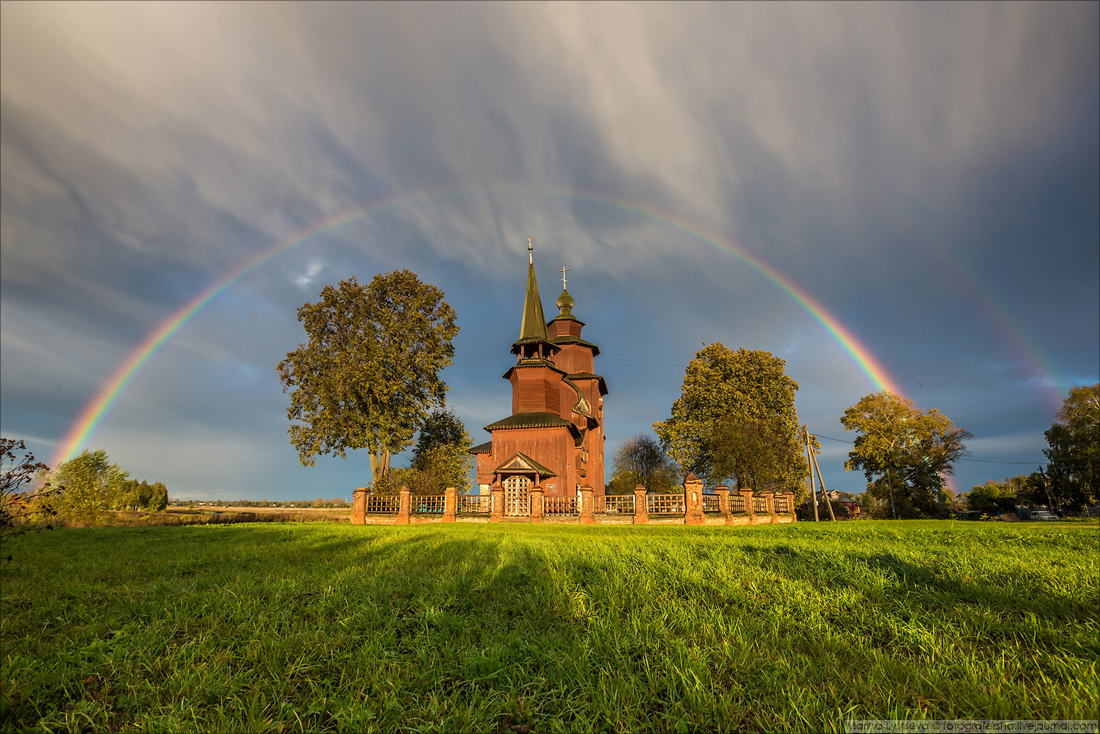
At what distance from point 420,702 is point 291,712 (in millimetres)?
649

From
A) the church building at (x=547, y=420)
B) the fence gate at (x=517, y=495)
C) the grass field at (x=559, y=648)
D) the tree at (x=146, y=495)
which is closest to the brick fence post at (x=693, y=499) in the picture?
the church building at (x=547, y=420)

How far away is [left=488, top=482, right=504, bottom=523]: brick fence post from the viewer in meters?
25.6

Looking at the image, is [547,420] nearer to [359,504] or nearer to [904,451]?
[359,504]

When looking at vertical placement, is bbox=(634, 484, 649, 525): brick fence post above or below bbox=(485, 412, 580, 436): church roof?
below

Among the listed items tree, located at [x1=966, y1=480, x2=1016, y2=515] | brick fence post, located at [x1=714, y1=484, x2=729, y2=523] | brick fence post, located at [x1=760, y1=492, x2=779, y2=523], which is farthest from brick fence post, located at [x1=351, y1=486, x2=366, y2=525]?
tree, located at [x1=966, y1=480, x2=1016, y2=515]

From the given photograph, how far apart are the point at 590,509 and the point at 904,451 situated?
35.1 meters

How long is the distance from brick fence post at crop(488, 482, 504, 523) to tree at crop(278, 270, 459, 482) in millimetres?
8312

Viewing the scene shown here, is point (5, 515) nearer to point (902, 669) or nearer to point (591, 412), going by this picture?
point (902, 669)

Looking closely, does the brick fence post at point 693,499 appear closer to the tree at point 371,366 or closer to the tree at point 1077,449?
the tree at point 371,366

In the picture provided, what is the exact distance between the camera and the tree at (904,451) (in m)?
42.2

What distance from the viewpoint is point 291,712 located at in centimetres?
250

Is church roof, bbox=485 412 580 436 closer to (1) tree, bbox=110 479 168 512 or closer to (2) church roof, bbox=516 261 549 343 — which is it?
(2) church roof, bbox=516 261 549 343

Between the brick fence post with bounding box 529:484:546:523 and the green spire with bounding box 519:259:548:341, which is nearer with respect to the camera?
the brick fence post with bounding box 529:484:546:523

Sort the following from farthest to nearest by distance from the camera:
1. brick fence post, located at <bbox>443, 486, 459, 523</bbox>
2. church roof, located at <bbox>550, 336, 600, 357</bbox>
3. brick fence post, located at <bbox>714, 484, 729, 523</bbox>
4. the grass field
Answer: church roof, located at <bbox>550, 336, 600, 357</bbox> → brick fence post, located at <bbox>443, 486, 459, 523</bbox> → brick fence post, located at <bbox>714, 484, 729, 523</bbox> → the grass field
